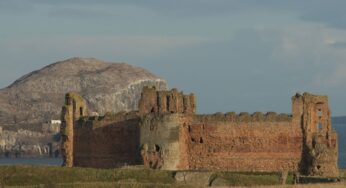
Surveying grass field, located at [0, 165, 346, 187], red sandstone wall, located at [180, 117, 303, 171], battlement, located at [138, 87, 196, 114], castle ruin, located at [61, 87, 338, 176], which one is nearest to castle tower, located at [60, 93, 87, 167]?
castle ruin, located at [61, 87, 338, 176]

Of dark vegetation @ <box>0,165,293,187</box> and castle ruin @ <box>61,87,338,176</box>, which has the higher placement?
castle ruin @ <box>61,87,338,176</box>

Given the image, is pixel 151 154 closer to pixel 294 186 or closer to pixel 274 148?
pixel 274 148

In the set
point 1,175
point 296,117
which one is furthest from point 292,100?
point 1,175

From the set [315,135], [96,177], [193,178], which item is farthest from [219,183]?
[315,135]

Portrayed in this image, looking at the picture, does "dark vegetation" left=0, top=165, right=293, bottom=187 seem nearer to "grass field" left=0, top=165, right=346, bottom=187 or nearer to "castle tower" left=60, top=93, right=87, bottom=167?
"grass field" left=0, top=165, right=346, bottom=187

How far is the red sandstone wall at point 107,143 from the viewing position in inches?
2825

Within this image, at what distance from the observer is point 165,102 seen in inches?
2849

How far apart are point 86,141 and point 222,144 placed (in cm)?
833

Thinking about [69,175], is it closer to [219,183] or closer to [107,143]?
[219,183]

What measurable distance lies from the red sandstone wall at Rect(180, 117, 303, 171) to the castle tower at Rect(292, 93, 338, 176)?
1.54 ft

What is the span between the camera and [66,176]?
198 ft

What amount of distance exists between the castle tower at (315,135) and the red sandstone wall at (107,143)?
30.7ft

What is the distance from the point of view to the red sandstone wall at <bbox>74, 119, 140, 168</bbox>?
7175cm

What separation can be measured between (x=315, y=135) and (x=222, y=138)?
5.24 meters
